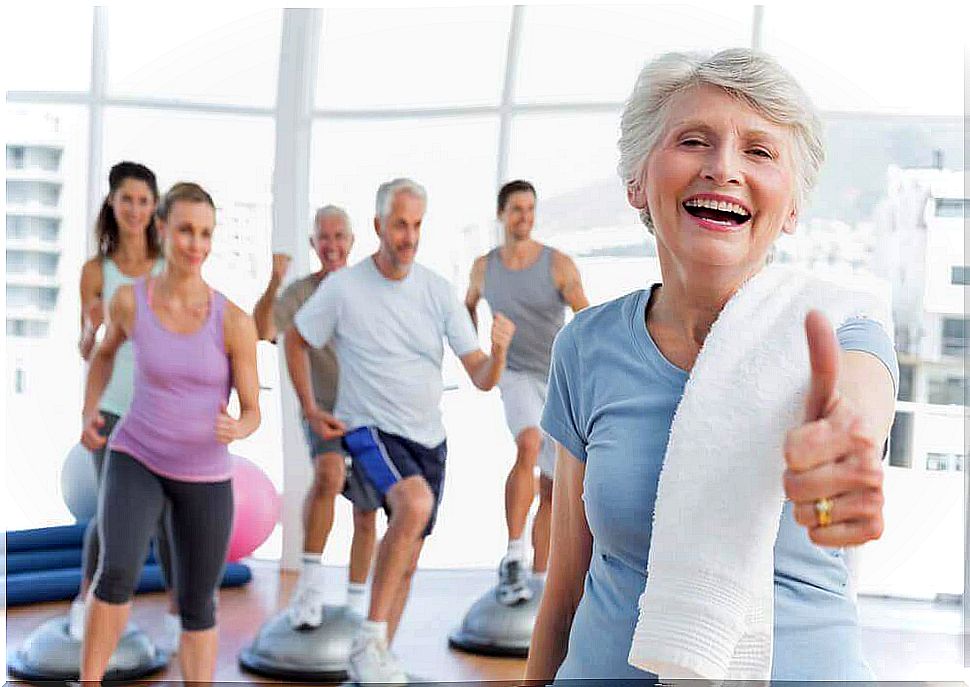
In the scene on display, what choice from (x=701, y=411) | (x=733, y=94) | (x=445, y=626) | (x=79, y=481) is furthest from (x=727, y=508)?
(x=79, y=481)

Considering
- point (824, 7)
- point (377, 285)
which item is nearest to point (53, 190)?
point (377, 285)

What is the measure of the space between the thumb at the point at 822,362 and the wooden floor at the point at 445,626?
318 centimetres

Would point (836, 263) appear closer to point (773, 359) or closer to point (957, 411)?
point (957, 411)

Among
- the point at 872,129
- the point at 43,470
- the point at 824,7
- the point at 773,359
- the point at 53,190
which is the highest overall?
the point at 824,7

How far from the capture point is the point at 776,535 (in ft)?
3.94

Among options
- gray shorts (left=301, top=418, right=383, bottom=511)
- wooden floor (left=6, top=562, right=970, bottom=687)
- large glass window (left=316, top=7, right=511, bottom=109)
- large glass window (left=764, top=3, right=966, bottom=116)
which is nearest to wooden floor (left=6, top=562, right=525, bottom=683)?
wooden floor (left=6, top=562, right=970, bottom=687)

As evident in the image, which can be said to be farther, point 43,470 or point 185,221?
point 43,470

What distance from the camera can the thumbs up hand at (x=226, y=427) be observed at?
137 inches

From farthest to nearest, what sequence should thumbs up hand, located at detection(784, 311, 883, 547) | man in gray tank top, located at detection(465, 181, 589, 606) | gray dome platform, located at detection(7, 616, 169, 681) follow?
man in gray tank top, located at detection(465, 181, 589, 606) < gray dome platform, located at detection(7, 616, 169, 681) < thumbs up hand, located at detection(784, 311, 883, 547)

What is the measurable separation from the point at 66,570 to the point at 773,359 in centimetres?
376

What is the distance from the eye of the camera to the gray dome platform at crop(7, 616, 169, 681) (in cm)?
392

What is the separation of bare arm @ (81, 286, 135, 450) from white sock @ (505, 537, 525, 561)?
4.29 feet

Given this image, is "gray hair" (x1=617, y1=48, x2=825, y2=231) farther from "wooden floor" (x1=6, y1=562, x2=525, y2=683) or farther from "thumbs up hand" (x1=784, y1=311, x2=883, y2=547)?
"wooden floor" (x1=6, y1=562, x2=525, y2=683)

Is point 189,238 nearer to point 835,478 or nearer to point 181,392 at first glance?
point 181,392
